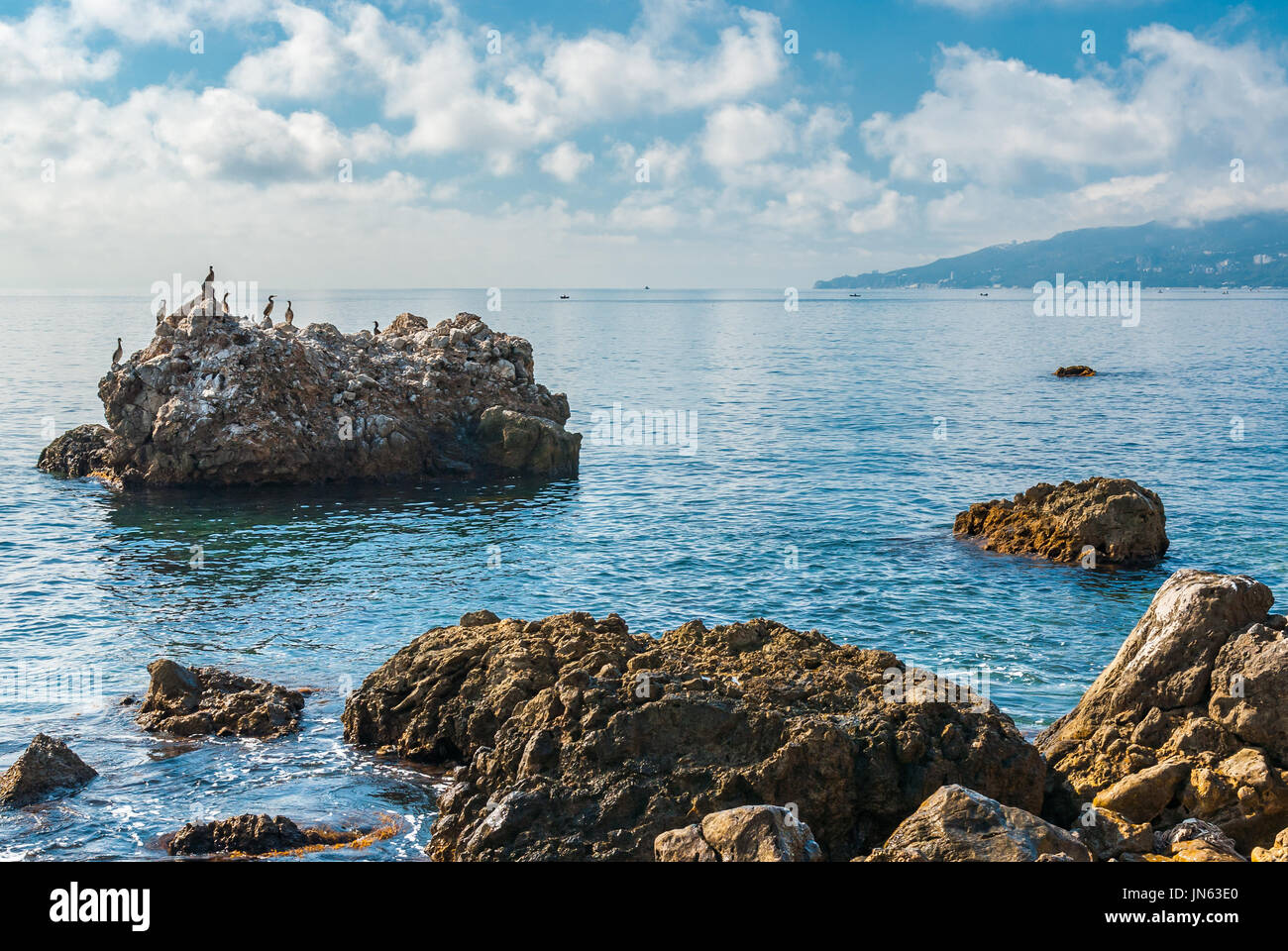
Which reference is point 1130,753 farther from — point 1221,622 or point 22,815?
point 22,815

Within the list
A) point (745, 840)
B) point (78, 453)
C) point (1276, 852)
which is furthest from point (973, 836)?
point (78, 453)

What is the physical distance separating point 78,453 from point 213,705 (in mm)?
34645

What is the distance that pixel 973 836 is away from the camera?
10680 mm

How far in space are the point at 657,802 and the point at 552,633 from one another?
6634 mm

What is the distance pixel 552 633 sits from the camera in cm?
2006

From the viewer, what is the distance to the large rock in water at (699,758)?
13.7 metres

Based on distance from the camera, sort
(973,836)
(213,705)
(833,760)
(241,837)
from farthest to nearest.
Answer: (213,705), (241,837), (833,760), (973,836)

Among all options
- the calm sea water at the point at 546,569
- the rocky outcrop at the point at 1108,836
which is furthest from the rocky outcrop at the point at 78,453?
the rocky outcrop at the point at 1108,836

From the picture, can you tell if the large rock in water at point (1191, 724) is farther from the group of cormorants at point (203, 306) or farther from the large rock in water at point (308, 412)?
the group of cormorants at point (203, 306)

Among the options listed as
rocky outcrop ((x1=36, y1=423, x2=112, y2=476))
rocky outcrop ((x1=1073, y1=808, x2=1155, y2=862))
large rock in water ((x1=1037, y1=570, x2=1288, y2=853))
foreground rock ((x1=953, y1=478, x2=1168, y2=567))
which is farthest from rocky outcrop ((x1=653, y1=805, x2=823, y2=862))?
rocky outcrop ((x1=36, y1=423, x2=112, y2=476))

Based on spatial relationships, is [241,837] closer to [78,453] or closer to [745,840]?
[745,840]

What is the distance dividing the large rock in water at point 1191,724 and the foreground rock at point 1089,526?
53.4 ft

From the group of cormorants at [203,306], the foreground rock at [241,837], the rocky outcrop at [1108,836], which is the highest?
the group of cormorants at [203,306]
